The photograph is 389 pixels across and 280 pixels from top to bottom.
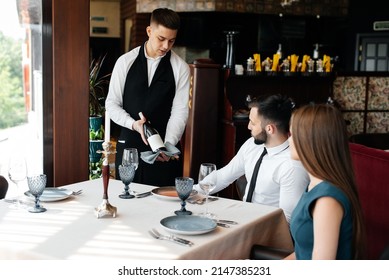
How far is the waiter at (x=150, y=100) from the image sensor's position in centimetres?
321

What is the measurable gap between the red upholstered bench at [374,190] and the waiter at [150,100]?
1125 millimetres

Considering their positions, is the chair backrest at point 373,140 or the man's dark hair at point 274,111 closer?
the man's dark hair at point 274,111

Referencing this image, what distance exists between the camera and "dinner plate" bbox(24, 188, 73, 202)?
7.59 ft

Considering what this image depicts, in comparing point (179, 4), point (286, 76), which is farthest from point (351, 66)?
point (286, 76)

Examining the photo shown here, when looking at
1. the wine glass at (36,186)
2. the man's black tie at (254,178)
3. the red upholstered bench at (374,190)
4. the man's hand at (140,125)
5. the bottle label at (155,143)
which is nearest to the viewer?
the wine glass at (36,186)

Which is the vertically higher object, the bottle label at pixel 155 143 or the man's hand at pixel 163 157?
the bottle label at pixel 155 143

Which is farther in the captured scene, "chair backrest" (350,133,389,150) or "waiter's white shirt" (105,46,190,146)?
"chair backrest" (350,133,389,150)

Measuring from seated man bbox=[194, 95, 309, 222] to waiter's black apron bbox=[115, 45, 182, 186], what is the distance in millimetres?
569

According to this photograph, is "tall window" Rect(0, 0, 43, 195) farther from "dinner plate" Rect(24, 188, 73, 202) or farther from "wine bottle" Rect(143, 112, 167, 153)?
"dinner plate" Rect(24, 188, 73, 202)

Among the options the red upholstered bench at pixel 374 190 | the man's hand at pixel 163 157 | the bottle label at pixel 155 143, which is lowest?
the red upholstered bench at pixel 374 190

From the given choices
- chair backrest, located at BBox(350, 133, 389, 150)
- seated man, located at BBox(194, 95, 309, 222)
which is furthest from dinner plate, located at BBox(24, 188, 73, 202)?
chair backrest, located at BBox(350, 133, 389, 150)

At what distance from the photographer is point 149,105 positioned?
3.22 meters

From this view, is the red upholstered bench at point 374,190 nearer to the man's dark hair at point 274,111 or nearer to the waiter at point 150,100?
the man's dark hair at point 274,111

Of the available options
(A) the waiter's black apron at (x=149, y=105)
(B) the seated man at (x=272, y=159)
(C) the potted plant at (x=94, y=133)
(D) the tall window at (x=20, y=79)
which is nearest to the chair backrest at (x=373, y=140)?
(C) the potted plant at (x=94, y=133)
